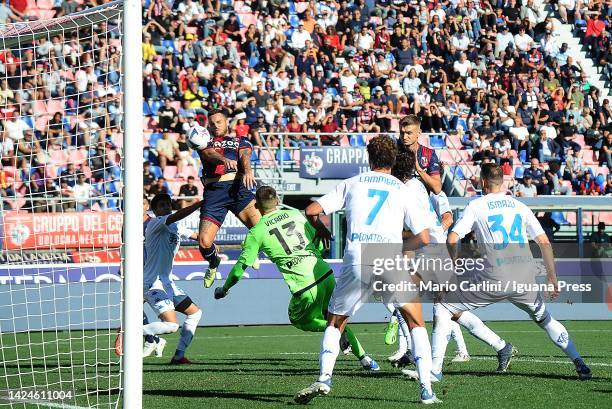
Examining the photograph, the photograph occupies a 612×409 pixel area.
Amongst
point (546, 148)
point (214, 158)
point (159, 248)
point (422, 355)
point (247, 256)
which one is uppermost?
point (214, 158)

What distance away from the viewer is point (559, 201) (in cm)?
2475

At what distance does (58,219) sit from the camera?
18797 mm

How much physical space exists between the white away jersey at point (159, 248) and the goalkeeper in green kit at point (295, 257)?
2.41m

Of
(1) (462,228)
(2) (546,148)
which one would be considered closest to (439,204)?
(1) (462,228)

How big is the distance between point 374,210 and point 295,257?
223 cm

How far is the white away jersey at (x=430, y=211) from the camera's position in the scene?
37.8 feet

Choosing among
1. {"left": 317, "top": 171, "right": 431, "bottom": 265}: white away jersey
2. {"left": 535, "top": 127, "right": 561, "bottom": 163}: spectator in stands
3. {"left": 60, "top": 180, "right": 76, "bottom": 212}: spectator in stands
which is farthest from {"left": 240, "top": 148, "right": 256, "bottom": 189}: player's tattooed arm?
{"left": 535, "top": 127, "right": 561, "bottom": 163}: spectator in stands

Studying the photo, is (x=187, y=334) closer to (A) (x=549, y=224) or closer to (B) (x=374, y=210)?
(B) (x=374, y=210)

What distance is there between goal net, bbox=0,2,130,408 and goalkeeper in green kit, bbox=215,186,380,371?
146cm

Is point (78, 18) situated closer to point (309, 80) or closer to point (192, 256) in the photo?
point (192, 256)

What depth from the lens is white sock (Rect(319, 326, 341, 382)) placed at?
922 cm

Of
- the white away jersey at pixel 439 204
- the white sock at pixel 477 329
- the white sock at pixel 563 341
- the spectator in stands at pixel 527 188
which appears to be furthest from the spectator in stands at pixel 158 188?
the white sock at pixel 563 341

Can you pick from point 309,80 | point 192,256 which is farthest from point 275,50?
point 192,256

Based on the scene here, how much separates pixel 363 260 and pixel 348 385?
1962mm
